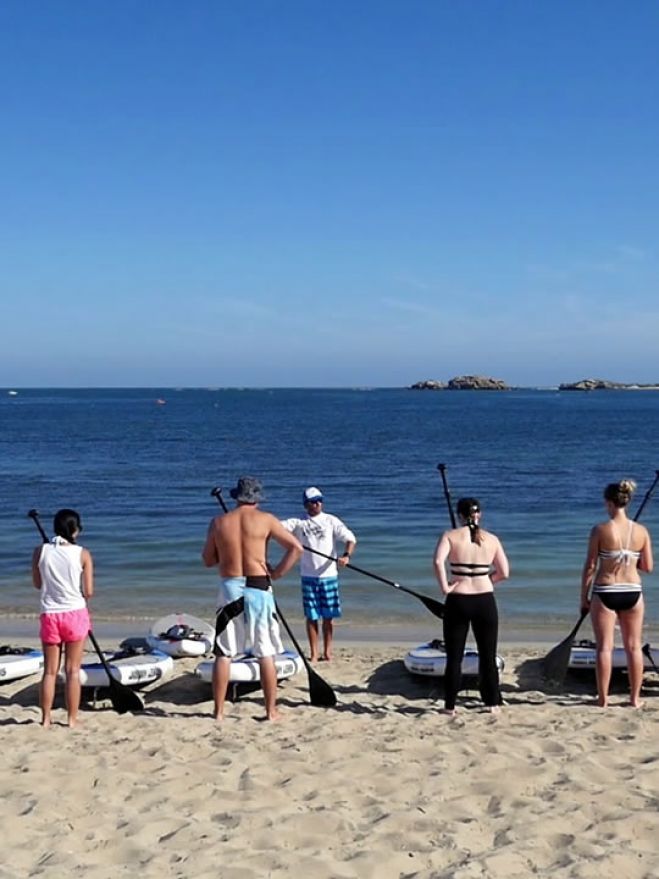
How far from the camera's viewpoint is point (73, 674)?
22.6ft

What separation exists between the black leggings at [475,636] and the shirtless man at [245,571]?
3.93 ft

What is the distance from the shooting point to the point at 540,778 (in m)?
5.51

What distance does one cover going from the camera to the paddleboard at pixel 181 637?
915 cm

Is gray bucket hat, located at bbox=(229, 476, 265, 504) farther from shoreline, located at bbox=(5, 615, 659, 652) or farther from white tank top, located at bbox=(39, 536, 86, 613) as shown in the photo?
shoreline, located at bbox=(5, 615, 659, 652)

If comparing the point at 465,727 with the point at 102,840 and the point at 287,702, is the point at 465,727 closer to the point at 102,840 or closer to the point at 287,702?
the point at 287,702

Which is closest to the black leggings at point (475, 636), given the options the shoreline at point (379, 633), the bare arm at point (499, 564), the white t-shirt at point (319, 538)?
the bare arm at point (499, 564)

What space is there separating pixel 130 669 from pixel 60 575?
164 cm

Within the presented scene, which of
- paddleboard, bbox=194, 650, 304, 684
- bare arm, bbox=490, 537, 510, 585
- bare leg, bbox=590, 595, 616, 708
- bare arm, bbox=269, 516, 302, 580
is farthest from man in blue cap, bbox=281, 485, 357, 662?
bare leg, bbox=590, 595, 616, 708

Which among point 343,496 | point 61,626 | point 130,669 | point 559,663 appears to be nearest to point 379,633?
point 559,663

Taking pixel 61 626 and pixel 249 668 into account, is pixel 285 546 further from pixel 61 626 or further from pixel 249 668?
pixel 61 626

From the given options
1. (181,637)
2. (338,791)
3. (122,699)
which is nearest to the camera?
(338,791)

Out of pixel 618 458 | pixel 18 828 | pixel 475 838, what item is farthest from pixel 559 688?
pixel 618 458

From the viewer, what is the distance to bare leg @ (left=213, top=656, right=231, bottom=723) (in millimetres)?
7039

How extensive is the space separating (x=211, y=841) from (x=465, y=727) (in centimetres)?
240
